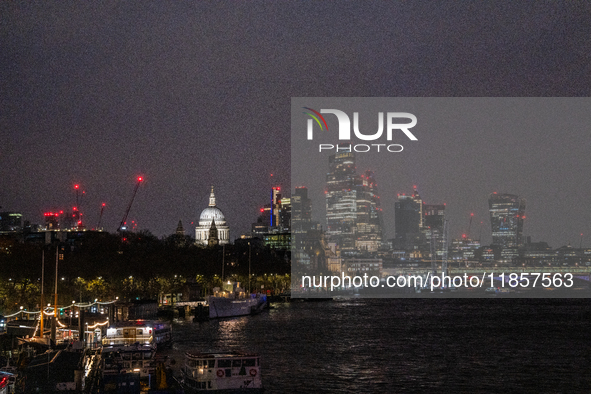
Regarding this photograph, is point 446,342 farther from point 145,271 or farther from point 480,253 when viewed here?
point 480,253

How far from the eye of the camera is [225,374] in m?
26.5

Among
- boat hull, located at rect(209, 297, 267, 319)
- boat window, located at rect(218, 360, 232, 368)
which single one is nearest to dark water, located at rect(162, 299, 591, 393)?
boat hull, located at rect(209, 297, 267, 319)

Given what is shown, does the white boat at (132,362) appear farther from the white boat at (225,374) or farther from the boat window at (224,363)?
the boat window at (224,363)

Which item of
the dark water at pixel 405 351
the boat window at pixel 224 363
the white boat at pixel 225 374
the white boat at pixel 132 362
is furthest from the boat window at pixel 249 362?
the white boat at pixel 132 362

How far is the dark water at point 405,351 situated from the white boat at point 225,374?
Result: 6.76 feet

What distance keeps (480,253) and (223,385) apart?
116 metres

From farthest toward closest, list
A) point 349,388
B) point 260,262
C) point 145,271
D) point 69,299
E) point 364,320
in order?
point 260,262
point 145,271
point 364,320
point 69,299
point 349,388

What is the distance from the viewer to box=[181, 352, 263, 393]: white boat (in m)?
26.4

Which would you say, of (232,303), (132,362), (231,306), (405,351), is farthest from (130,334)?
(232,303)

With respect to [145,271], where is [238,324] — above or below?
below

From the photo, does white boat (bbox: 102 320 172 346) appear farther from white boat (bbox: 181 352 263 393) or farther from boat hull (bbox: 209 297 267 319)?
boat hull (bbox: 209 297 267 319)

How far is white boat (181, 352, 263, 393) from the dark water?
2.06 meters

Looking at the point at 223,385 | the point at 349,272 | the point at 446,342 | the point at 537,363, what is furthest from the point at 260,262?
the point at 223,385

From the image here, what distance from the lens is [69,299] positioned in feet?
186
